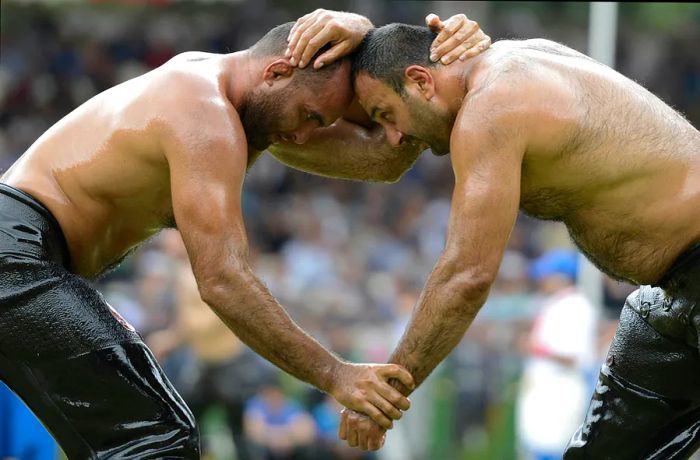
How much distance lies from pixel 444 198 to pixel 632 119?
10.7 metres

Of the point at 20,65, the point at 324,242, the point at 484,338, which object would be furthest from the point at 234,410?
the point at 20,65

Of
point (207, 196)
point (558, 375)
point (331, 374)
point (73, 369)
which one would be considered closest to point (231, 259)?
point (207, 196)

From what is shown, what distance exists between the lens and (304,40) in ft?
18.0

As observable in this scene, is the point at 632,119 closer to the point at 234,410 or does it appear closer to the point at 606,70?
the point at 606,70

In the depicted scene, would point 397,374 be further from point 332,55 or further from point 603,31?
point 603,31

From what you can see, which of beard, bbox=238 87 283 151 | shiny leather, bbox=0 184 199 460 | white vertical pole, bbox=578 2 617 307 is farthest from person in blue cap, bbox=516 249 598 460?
shiny leather, bbox=0 184 199 460

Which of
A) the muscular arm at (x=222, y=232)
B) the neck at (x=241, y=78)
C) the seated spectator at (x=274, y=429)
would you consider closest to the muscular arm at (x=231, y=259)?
the muscular arm at (x=222, y=232)

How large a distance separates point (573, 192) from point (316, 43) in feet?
3.94

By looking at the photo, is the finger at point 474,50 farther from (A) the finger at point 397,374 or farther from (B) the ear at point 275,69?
(A) the finger at point 397,374

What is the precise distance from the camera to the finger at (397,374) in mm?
5125

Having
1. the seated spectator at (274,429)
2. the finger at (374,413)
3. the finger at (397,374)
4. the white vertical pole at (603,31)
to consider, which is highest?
the white vertical pole at (603,31)

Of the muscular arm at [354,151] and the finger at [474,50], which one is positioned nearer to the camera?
the finger at [474,50]

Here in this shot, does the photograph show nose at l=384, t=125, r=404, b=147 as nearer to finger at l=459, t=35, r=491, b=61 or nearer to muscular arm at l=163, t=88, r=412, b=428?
finger at l=459, t=35, r=491, b=61

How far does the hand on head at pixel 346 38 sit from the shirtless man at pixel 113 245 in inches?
2.3
